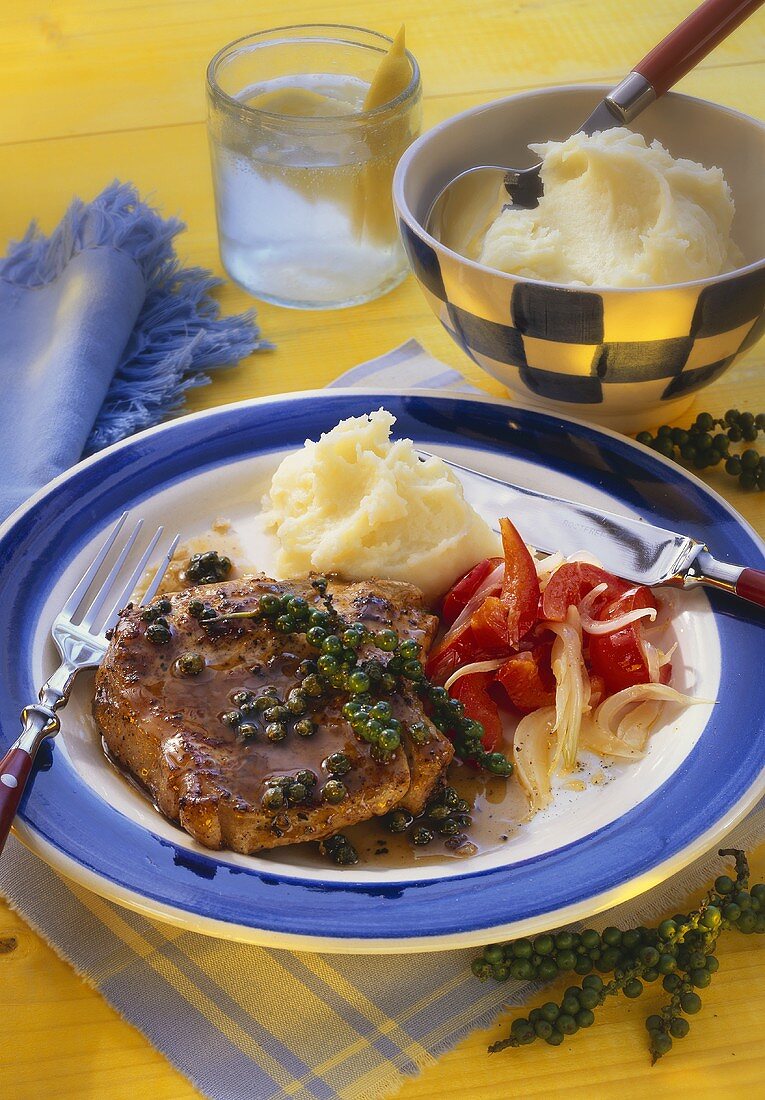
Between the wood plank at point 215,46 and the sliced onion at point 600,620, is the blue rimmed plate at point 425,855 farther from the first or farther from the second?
the wood plank at point 215,46

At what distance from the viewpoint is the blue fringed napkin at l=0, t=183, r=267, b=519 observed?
4195mm

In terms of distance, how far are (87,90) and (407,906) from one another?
17.1 ft

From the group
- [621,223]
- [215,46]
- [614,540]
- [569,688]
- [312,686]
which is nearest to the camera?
[312,686]

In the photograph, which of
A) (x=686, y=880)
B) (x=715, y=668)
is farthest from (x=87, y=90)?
(x=686, y=880)

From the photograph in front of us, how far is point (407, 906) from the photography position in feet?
8.13

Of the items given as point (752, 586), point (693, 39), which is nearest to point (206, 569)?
point (752, 586)

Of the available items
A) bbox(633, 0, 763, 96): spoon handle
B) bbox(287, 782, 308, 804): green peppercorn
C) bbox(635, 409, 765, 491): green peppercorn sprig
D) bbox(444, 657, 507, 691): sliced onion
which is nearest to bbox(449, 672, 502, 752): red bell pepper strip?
bbox(444, 657, 507, 691): sliced onion

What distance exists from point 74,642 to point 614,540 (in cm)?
158

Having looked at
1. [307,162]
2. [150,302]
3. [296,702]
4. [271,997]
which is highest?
[307,162]

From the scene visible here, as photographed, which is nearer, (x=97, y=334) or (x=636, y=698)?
(x=636, y=698)

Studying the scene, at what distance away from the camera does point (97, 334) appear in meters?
4.50

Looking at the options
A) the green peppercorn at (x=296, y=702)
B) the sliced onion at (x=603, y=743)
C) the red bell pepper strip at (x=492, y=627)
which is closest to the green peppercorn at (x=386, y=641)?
the green peppercorn at (x=296, y=702)

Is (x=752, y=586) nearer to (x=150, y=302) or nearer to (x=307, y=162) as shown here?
(x=307, y=162)

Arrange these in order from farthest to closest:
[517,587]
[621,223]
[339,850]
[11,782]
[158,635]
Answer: [621,223], [517,587], [158,635], [339,850], [11,782]
